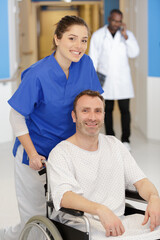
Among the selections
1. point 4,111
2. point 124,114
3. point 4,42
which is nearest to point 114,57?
point 124,114

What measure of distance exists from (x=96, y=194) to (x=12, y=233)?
0.84 m

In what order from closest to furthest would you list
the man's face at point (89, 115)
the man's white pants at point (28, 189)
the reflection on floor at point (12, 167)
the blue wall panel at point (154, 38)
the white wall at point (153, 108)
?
the man's face at point (89, 115)
the man's white pants at point (28, 189)
the reflection on floor at point (12, 167)
the blue wall panel at point (154, 38)
the white wall at point (153, 108)

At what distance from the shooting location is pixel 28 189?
2430 millimetres

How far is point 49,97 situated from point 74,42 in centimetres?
29

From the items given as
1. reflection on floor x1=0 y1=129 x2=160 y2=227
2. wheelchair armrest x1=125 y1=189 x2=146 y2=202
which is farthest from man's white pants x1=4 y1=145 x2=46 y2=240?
reflection on floor x1=0 y1=129 x2=160 y2=227

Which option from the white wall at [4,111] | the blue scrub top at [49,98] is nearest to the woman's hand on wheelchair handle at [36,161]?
the blue scrub top at [49,98]

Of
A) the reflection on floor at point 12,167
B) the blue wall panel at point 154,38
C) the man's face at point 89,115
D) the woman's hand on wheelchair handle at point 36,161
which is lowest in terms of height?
the reflection on floor at point 12,167

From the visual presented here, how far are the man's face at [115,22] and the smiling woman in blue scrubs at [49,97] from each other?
2594 millimetres

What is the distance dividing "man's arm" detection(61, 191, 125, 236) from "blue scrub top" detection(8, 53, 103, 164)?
426 millimetres

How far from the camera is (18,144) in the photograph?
7.86 ft

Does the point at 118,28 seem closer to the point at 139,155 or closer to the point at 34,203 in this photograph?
the point at 139,155

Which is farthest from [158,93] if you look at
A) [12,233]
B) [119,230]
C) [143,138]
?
[119,230]

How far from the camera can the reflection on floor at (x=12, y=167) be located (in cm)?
336

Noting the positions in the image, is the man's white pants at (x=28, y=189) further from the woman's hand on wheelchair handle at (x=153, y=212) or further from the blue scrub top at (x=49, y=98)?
the woman's hand on wheelchair handle at (x=153, y=212)
